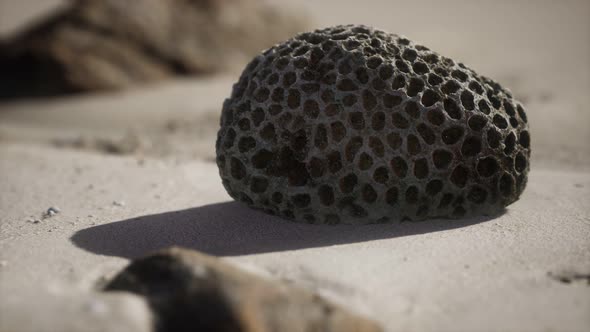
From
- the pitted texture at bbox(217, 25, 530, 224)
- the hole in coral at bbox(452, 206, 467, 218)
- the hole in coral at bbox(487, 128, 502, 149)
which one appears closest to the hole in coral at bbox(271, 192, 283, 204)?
the pitted texture at bbox(217, 25, 530, 224)

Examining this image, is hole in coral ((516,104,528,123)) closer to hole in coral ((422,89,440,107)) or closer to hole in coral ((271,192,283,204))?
hole in coral ((422,89,440,107))

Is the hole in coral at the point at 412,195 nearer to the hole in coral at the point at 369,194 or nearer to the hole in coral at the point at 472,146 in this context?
the hole in coral at the point at 369,194

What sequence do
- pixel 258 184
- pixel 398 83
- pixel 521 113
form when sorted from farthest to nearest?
pixel 521 113 → pixel 258 184 → pixel 398 83

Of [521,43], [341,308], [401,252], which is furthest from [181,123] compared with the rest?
[521,43]

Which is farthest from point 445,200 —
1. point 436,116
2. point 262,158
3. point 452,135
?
point 262,158

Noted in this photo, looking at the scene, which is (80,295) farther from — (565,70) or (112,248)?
(565,70)

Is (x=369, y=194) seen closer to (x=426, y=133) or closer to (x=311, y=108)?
(x=426, y=133)
